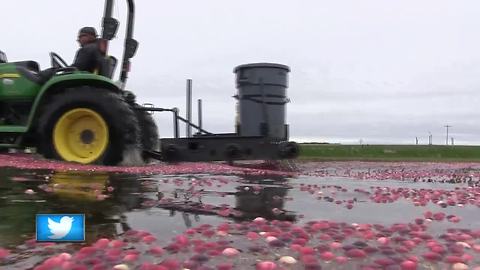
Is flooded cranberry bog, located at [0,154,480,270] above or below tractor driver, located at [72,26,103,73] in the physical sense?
below

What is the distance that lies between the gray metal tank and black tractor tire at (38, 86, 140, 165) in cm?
335

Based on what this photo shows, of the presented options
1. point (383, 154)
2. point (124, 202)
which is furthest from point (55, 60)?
point (383, 154)

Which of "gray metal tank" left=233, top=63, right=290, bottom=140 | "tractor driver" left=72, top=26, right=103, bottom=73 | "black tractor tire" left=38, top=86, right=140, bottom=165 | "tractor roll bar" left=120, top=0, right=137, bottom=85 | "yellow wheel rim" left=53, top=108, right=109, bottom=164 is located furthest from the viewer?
"gray metal tank" left=233, top=63, right=290, bottom=140

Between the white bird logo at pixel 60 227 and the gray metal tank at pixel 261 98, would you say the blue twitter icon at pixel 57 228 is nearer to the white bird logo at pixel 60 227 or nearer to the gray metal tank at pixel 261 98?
the white bird logo at pixel 60 227

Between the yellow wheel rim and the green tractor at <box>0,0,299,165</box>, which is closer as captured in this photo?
the green tractor at <box>0,0,299,165</box>

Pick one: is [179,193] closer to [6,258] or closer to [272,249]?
[272,249]

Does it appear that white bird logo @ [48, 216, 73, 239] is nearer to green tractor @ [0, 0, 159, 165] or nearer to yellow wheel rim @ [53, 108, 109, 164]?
green tractor @ [0, 0, 159, 165]

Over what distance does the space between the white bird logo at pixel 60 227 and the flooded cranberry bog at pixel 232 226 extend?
8 centimetres

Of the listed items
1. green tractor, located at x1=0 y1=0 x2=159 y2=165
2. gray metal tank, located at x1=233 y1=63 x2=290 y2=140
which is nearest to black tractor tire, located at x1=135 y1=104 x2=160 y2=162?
green tractor, located at x1=0 y1=0 x2=159 y2=165

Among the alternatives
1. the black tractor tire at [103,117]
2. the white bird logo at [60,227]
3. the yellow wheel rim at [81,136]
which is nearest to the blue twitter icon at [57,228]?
the white bird logo at [60,227]

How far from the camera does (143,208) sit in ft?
16.1

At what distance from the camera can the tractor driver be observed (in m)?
9.89

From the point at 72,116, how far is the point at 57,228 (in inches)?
272

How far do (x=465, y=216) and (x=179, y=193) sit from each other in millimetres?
3230
